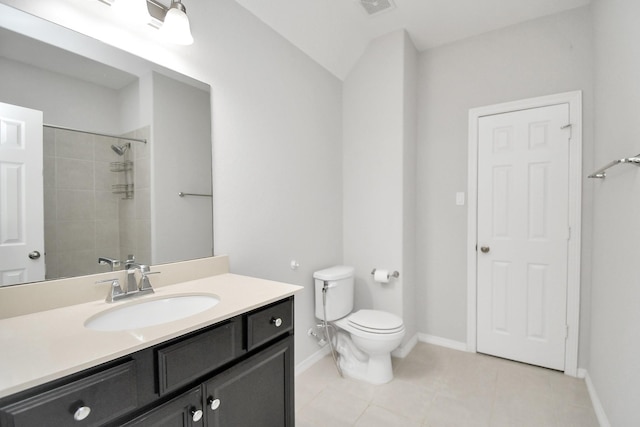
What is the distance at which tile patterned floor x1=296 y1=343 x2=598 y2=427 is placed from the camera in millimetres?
1729

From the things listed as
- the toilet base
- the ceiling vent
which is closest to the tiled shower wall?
the toilet base

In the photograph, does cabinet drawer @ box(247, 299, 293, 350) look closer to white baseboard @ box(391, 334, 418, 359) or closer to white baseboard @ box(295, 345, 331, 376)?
white baseboard @ box(295, 345, 331, 376)

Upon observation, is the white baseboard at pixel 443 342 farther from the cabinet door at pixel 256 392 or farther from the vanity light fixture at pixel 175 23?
the vanity light fixture at pixel 175 23

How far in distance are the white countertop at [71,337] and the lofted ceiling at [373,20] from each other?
176cm

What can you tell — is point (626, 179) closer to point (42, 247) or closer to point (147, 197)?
point (147, 197)

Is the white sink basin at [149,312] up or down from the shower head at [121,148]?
down

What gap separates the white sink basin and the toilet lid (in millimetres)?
1184

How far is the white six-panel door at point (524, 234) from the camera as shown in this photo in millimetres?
2227

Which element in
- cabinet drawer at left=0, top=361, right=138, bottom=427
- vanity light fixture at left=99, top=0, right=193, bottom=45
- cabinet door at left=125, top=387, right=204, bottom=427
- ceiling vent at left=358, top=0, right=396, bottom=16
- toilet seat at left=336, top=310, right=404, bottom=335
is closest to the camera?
cabinet drawer at left=0, top=361, right=138, bottom=427

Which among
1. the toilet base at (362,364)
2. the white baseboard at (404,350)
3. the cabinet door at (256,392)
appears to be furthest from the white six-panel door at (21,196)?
the white baseboard at (404,350)

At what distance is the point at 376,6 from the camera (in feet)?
7.21

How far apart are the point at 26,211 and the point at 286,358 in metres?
1.13

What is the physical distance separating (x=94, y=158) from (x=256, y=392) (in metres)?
1.15

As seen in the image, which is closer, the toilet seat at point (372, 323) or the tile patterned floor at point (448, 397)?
the tile patterned floor at point (448, 397)
